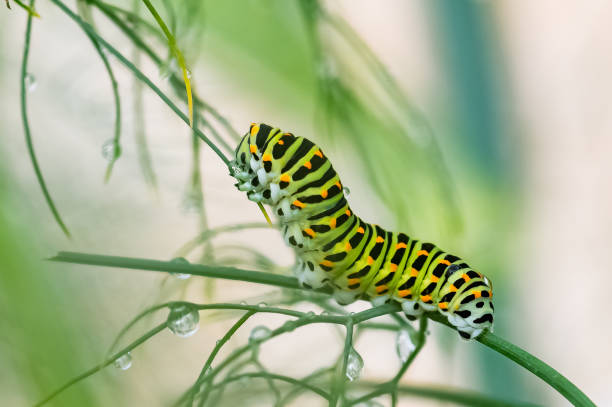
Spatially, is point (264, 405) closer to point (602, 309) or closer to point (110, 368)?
point (110, 368)

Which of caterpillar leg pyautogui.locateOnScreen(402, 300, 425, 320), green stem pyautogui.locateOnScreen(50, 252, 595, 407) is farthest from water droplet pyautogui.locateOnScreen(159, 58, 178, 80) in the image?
caterpillar leg pyautogui.locateOnScreen(402, 300, 425, 320)

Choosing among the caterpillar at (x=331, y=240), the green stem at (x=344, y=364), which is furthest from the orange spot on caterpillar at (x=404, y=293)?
the green stem at (x=344, y=364)

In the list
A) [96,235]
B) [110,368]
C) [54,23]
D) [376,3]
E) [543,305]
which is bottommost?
[110,368]

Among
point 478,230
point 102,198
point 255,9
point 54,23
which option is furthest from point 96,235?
point 478,230

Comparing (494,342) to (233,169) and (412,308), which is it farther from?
(233,169)

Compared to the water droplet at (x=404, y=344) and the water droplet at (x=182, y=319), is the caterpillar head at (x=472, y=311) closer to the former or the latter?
the water droplet at (x=404, y=344)

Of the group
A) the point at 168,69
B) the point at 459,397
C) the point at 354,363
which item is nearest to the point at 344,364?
the point at 354,363
